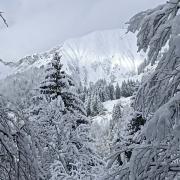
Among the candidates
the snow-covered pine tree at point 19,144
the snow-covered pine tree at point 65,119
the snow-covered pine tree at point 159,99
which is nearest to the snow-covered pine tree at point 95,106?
the snow-covered pine tree at point 65,119

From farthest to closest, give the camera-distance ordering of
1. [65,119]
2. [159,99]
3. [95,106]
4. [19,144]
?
[95,106]
[65,119]
[159,99]
[19,144]

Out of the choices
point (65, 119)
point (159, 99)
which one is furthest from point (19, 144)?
point (65, 119)

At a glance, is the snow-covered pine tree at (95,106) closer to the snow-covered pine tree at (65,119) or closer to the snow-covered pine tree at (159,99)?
the snow-covered pine tree at (65,119)

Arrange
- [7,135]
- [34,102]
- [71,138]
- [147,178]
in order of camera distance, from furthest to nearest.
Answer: [34,102], [71,138], [147,178], [7,135]

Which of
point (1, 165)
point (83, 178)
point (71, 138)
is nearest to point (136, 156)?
point (1, 165)

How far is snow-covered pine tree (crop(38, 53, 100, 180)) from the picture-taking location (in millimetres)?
16922

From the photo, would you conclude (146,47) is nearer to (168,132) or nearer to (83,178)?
(168,132)

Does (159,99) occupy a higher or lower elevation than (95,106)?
lower

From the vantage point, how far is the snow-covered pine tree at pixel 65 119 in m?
16.9

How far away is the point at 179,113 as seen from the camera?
3.44 metres

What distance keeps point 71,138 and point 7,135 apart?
14.7 m

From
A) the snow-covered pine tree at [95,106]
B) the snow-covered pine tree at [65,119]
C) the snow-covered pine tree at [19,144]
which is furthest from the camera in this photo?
the snow-covered pine tree at [95,106]

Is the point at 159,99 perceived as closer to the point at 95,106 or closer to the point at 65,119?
the point at 65,119

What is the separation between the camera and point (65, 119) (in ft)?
58.7
